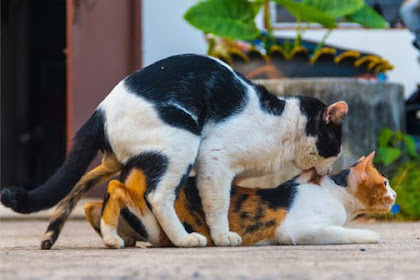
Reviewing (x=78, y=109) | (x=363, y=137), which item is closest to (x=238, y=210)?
(x=363, y=137)

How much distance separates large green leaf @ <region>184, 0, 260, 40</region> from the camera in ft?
19.8

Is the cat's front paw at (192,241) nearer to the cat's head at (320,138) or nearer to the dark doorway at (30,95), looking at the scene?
the cat's head at (320,138)

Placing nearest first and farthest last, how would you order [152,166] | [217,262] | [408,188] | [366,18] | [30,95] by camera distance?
[217,262], [152,166], [408,188], [366,18], [30,95]

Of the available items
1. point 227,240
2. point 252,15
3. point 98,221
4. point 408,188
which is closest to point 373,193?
point 227,240

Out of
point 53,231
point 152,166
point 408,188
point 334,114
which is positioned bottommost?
point 408,188

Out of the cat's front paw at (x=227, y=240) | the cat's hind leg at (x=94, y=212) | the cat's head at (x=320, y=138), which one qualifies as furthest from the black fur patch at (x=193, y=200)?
the cat's head at (x=320, y=138)

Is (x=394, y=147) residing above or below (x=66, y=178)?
below

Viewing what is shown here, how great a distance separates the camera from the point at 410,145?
6203 mm

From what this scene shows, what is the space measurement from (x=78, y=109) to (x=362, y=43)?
2254 mm

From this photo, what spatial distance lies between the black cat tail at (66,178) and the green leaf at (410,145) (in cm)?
304

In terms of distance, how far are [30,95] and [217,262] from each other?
790 centimetres

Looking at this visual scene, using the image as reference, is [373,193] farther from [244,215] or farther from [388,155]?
[388,155]

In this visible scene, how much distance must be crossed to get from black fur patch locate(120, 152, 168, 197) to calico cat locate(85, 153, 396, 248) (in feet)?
0.07

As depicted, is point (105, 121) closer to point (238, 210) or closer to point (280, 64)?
point (238, 210)
